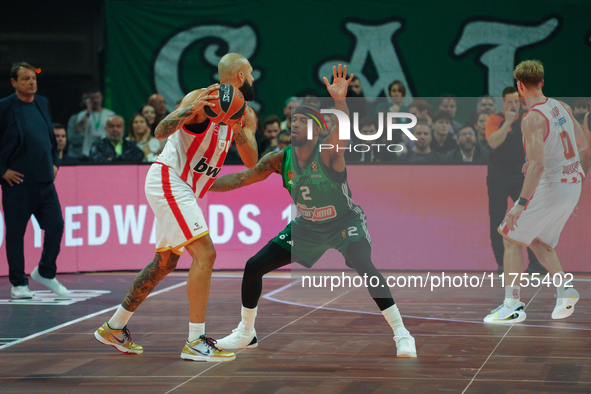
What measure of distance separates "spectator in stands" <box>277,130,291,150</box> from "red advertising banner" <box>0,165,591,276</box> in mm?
479

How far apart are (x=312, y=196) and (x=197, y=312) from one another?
1231 mm

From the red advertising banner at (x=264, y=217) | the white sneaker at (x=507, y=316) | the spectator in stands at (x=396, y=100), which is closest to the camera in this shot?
the white sneaker at (x=507, y=316)


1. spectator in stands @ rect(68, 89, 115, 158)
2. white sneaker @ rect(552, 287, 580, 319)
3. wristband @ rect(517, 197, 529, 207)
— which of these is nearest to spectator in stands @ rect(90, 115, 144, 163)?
spectator in stands @ rect(68, 89, 115, 158)

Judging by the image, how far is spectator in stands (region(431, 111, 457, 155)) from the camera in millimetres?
9867

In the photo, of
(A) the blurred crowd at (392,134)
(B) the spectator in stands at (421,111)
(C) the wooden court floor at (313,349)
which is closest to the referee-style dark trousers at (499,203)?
(A) the blurred crowd at (392,134)

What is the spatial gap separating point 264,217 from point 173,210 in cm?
498

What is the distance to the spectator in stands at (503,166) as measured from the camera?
25.9ft

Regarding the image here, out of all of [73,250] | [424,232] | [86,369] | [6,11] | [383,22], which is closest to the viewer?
[86,369]

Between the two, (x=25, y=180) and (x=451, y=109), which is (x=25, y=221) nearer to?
(x=25, y=180)

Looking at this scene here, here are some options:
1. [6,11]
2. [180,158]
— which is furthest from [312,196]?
[6,11]

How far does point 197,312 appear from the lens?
5.45 meters

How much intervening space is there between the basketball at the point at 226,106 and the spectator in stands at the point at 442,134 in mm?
5069

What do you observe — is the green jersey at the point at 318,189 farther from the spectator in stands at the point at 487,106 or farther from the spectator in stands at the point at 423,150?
the spectator in stands at the point at 423,150

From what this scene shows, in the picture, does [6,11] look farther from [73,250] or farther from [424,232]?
[424,232]
